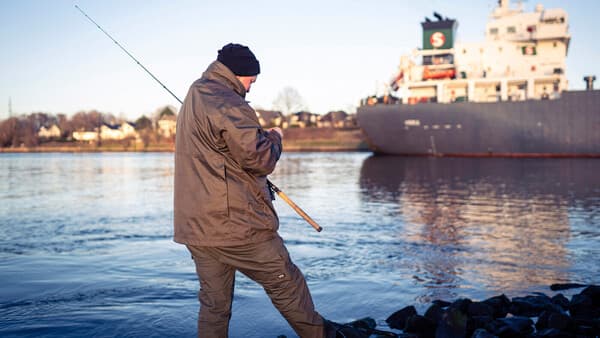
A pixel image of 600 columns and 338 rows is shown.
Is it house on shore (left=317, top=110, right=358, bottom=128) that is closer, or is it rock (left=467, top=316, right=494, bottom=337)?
rock (left=467, top=316, right=494, bottom=337)

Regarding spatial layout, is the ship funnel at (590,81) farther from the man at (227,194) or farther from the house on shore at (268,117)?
the house on shore at (268,117)

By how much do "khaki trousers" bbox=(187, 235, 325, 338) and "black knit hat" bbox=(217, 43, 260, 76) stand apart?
90 centimetres

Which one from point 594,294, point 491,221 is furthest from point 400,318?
point 491,221

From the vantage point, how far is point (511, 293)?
4.83m

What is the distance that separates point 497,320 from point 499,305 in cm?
46

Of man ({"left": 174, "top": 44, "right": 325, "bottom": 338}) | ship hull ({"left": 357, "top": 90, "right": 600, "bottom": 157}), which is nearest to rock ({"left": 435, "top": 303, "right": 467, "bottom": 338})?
man ({"left": 174, "top": 44, "right": 325, "bottom": 338})

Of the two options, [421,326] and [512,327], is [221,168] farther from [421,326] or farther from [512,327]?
[512,327]

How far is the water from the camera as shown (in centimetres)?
430

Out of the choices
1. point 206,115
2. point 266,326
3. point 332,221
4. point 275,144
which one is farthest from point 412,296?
point 332,221

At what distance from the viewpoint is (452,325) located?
3582 mm

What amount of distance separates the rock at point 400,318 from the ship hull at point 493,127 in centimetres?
3060

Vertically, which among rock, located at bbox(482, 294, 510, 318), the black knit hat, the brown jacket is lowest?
rock, located at bbox(482, 294, 510, 318)

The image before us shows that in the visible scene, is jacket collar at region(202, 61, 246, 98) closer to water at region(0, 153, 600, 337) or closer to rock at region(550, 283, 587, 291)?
water at region(0, 153, 600, 337)

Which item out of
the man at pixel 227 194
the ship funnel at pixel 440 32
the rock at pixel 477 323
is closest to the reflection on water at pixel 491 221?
the rock at pixel 477 323
